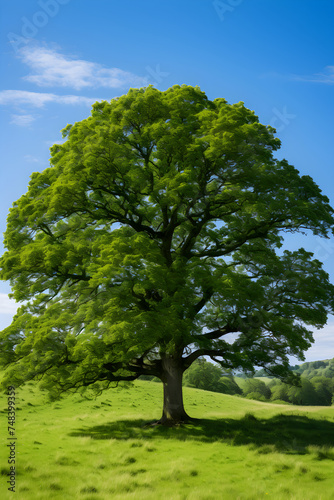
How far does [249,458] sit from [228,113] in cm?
1385

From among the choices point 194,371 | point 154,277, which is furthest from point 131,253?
point 194,371

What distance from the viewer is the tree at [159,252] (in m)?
16.1

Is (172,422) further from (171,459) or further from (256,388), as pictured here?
(256,388)

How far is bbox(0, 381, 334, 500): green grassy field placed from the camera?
9.36m

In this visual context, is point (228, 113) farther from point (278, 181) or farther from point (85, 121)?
point (85, 121)

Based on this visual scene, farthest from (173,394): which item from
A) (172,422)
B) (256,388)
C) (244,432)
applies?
(256,388)

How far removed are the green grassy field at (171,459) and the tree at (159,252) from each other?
2.47 m

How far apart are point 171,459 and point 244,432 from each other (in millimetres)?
6073

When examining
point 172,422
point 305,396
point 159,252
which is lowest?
point 305,396

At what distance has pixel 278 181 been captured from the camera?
18.2 meters

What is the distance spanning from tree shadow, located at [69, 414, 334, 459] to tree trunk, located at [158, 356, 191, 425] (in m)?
0.67

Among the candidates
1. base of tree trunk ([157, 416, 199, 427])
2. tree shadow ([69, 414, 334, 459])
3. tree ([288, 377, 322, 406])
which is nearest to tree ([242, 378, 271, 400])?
tree ([288, 377, 322, 406])

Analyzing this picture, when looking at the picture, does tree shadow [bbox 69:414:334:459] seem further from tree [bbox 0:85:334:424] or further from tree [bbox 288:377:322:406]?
tree [bbox 288:377:322:406]

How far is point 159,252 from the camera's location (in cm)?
1714
